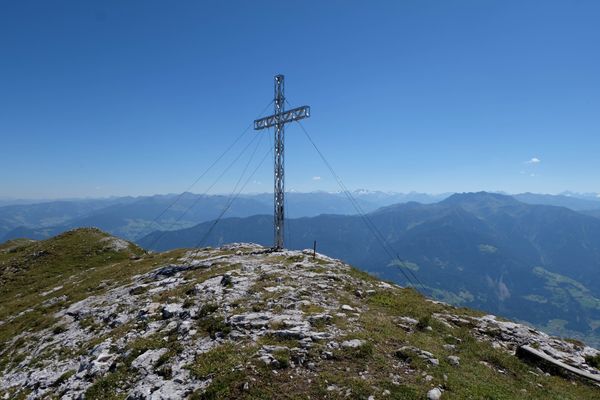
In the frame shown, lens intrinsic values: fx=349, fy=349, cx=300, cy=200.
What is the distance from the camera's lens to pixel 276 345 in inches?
611

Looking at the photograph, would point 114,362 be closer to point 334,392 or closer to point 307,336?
point 307,336

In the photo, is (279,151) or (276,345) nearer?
(276,345)

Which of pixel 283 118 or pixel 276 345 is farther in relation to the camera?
pixel 283 118

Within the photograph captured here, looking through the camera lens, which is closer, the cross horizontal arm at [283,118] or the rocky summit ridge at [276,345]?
the rocky summit ridge at [276,345]

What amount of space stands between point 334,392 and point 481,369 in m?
7.43

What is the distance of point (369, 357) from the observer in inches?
578

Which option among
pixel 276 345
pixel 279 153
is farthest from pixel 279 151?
pixel 276 345

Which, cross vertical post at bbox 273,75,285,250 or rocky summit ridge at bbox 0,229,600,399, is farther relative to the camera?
cross vertical post at bbox 273,75,285,250

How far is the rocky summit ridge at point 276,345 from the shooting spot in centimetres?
1334

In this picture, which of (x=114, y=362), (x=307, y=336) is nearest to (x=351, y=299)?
(x=307, y=336)

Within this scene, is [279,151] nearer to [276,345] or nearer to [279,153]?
[279,153]

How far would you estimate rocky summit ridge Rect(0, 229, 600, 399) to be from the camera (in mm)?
13344

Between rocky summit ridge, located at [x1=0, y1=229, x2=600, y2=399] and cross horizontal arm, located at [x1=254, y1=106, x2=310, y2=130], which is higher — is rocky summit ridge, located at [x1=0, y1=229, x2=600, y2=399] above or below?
below

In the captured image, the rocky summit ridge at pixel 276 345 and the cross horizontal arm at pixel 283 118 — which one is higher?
the cross horizontal arm at pixel 283 118
